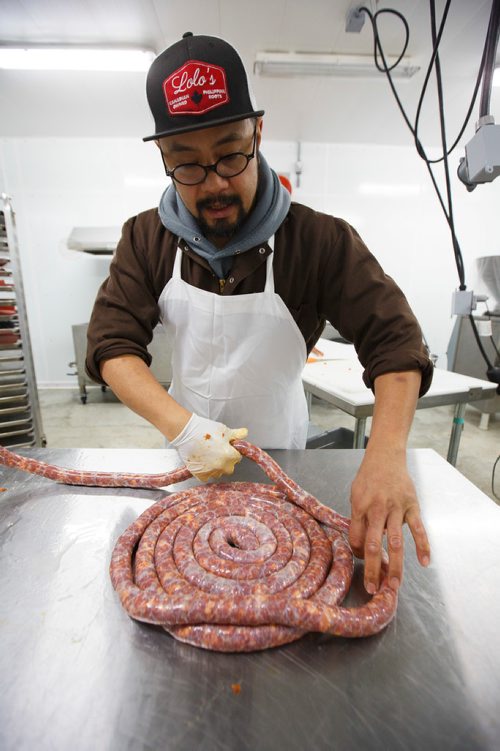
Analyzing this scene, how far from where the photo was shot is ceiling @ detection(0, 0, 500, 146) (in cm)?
251

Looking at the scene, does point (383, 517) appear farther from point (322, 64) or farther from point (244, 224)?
point (322, 64)

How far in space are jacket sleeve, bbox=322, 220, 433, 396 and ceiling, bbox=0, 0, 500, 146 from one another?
2.49m

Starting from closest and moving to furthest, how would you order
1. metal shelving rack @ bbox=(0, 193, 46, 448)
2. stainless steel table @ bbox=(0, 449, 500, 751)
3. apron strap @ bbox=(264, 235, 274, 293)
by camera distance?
1. stainless steel table @ bbox=(0, 449, 500, 751)
2. apron strap @ bbox=(264, 235, 274, 293)
3. metal shelving rack @ bbox=(0, 193, 46, 448)

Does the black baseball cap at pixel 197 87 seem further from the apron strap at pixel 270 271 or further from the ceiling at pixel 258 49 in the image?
the ceiling at pixel 258 49

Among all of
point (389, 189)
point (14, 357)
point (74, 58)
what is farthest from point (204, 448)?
point (389, 189)

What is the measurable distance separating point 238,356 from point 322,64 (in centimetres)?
307

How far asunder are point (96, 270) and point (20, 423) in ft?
9.13

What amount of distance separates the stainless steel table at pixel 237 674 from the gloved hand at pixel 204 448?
1.01 feet

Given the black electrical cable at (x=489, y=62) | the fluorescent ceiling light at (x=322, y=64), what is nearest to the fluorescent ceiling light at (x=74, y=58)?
the fluorescent ceiling light at (x=322, y=64)

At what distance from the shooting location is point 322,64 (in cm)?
301

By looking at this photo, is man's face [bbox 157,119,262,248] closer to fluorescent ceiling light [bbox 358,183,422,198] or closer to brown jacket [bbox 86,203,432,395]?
brown jacket [bbox 86,203,432,395]

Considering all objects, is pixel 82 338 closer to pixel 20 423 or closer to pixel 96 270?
pixel 96 270

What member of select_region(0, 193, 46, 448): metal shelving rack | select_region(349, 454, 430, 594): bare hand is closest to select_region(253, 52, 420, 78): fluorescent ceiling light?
select_region(0, 193, 46, 448): metal shelving rack

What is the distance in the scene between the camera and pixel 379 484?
852 mm
